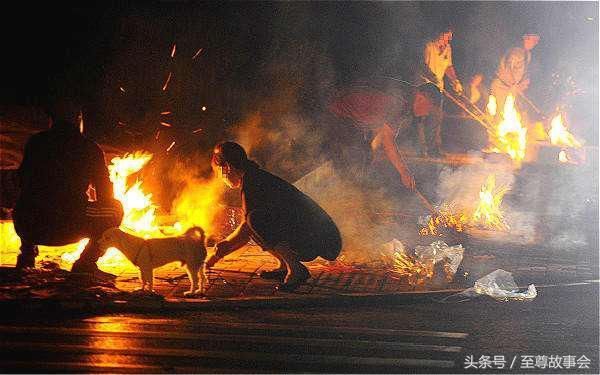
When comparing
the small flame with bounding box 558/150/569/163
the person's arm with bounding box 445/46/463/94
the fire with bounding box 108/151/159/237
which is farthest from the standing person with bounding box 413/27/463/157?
the fire with bounding box 108/151/159/237

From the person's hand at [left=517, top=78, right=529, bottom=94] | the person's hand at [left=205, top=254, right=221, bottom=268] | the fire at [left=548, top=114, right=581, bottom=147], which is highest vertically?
the person's hand at [left=517, top=78, right=529, bottom=94]

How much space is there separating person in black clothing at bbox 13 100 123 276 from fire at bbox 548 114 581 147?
9889 millimetres

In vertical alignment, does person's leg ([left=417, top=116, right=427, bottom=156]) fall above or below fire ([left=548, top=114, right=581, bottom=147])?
below

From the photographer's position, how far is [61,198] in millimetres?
9664

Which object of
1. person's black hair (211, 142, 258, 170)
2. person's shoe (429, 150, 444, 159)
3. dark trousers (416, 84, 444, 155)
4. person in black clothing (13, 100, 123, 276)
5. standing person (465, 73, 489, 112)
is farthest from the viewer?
standing person (465, 73, 489, 112)

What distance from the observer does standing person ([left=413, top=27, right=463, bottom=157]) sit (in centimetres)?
1339

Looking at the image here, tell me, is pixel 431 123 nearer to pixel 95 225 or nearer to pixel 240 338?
pixel 95 225

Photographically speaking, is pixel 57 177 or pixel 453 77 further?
pixel 453 77

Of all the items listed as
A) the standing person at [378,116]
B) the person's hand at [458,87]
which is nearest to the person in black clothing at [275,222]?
the standing person at [378,116]

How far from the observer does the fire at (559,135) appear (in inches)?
584

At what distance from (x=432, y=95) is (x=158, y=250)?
23.4 feet

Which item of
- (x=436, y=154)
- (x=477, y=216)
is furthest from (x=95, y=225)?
(x=477, y=216)

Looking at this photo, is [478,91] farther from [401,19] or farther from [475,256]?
[475,256]

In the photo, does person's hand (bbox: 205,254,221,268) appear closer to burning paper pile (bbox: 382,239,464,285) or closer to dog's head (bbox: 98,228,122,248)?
dog's head (bbox: 98,228,122,248)
